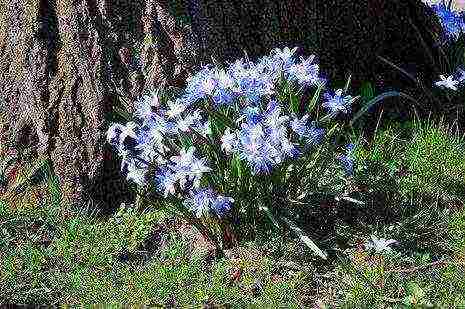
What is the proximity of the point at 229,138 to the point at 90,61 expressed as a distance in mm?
798

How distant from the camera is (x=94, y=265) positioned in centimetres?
347

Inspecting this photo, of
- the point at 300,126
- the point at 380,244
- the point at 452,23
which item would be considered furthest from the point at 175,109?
the point at 452,23

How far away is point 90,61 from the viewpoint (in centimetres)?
361

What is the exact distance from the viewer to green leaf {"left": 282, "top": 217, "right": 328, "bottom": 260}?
3.24m

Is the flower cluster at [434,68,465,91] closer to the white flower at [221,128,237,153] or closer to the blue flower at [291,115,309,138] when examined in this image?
the blue flower at [291,115,309,138]

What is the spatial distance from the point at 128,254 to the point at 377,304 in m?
1.01

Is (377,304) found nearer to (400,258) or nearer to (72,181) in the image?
(400,258)

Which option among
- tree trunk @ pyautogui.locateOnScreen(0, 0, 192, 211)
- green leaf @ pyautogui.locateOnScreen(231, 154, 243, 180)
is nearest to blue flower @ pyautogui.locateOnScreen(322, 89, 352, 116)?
green leaf @ pyautogui.locateOnScreen(231, 154, 243, 180)

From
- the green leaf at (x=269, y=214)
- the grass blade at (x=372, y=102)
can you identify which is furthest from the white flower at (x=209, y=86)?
the grass blade at (x=372, y=102)

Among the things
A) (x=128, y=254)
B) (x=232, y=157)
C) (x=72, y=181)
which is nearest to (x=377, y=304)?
(x=232, y=157)

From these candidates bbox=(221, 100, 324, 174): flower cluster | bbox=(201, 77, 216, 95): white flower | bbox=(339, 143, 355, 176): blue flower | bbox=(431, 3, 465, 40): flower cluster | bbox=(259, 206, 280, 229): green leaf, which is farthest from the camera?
bbox=(431, 3, 465, 40): flower cluster

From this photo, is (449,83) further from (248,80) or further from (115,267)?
(115,267)

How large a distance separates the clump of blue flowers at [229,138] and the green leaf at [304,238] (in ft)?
0.31

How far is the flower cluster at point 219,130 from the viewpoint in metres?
3.10
